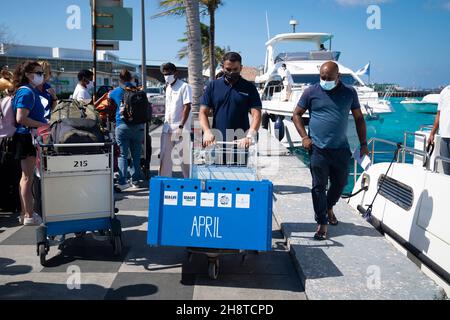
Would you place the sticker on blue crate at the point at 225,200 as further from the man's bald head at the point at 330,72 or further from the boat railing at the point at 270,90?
the boat railing at the point at 270,90

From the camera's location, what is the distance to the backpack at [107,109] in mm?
7352

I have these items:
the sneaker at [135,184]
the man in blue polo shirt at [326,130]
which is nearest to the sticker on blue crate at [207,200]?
the man in blue polo shirt at [326,130]

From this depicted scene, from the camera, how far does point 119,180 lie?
290 inches

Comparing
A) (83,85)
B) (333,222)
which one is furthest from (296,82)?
(333,222)

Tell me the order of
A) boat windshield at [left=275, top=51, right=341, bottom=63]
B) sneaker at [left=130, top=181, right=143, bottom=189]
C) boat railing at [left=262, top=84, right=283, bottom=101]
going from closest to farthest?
sneaker at [left=130, top=181, right=143, bottom=189] → boat railing at [left=262, top=84, right=283, bottom=101] → boat windshield at [left=275, top=51, right=341, bottom=63]

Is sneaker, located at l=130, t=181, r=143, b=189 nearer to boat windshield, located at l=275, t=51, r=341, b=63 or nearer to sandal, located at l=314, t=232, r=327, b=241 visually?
sandal, located at l=314, t=232, r=327, b=241

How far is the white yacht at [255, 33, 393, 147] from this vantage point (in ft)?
53.5

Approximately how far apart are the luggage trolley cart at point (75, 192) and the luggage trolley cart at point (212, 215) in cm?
88

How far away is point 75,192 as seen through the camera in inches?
168

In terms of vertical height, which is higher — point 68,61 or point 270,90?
point 68,61

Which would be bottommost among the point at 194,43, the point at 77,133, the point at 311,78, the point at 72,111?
the point at 77,133

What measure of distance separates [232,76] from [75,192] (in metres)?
2.05

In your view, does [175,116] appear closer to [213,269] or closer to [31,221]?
[31,221]

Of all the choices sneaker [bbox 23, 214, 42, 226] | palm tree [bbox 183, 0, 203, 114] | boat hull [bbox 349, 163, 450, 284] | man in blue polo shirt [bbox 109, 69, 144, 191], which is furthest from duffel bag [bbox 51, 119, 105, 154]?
palm tree [bbox 183, 0, 203, 114]
